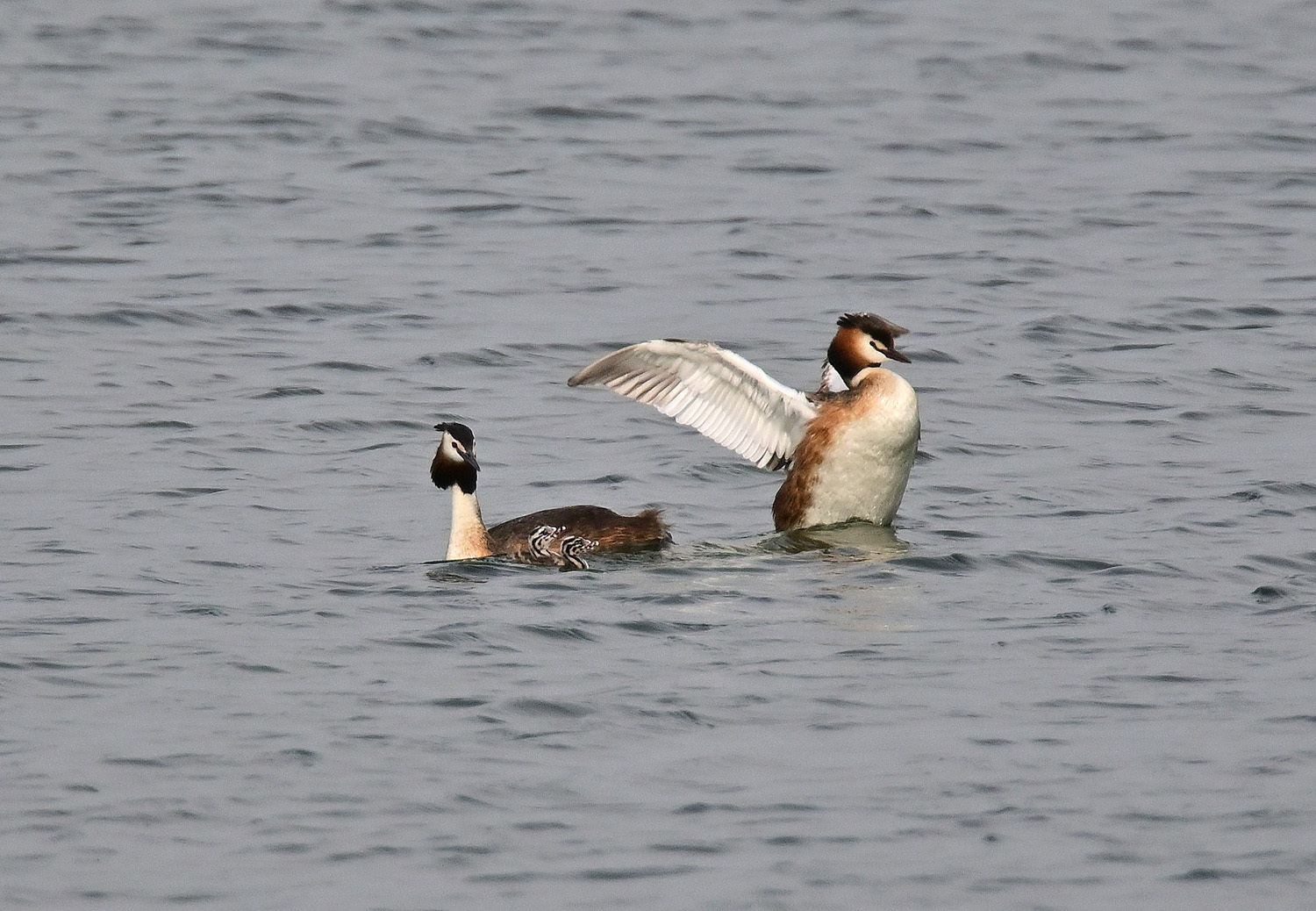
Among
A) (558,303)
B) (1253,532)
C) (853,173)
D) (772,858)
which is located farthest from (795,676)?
(853,173)

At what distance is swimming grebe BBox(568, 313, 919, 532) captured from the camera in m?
11.4

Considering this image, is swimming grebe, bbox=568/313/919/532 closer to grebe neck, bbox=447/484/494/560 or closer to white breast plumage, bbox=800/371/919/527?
white breast plumage, bbox=800/371/919/527

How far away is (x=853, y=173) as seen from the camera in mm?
20984

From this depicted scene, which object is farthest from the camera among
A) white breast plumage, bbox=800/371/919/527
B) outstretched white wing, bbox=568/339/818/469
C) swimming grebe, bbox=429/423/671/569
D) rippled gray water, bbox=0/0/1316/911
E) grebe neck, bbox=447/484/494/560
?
outstretched white wing, bbox=568/339/818/469

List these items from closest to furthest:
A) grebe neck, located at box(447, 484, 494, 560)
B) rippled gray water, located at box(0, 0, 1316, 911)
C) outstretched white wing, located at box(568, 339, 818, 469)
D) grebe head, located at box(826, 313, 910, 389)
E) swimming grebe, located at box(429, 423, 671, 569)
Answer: rippled gray water, located at box(0, 0, 1316, 911) → swimming grebe, located at box(429, 423, 671, 569) → grebe neck, located at box(447, 484, 494, 560) → outstretched white wing, located at box(568, 339, 818, 469) → grebe head, located at box(826, 313, 910, 389)

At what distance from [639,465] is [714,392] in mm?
1312

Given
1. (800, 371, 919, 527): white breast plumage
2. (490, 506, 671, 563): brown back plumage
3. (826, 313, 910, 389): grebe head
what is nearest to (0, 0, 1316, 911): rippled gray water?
(490, 506, 671, 563): brown back plumage

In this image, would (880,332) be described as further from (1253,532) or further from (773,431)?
(1253,532)

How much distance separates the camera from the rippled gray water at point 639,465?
22.8ft

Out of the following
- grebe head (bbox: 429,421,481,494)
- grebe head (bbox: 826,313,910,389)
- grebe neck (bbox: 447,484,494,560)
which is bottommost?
grebe neck (bbox: 447,484,494,560)

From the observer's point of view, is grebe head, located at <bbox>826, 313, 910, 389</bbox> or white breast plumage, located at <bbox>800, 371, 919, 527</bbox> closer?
white breast plumage, located at <bbox>800, 371, 919, 527</bbox>

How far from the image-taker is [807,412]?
457 inches

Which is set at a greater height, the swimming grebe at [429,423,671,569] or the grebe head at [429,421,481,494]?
the grebe head at [429,421,481,494]

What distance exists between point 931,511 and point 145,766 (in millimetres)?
5533
